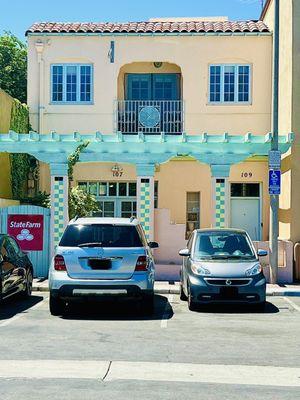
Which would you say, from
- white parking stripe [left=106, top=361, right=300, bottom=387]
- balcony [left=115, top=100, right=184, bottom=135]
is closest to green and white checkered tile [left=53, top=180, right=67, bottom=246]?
balcony [left=115, top=100, right=184, bottom=135]

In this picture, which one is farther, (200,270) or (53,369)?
(200,270)

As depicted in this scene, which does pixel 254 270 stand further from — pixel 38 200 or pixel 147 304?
pixel 38 200

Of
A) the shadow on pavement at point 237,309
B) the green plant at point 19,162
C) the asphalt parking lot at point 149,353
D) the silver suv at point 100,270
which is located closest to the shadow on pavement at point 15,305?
the asphalt parking lot at point 149,353

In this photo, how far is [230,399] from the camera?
636 cm

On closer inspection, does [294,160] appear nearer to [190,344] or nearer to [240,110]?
[240,110]

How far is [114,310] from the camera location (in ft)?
40.5

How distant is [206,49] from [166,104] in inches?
94.1

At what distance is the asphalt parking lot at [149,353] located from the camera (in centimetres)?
672

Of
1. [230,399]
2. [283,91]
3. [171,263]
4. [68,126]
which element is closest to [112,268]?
[230,399]

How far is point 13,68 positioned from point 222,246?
83.5 feet

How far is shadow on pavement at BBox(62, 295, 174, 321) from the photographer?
11508 millimetres

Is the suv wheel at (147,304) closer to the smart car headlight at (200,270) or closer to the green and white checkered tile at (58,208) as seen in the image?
the smart car headlight at (200,270)

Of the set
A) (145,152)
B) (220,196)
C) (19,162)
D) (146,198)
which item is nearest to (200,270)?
(220,196)

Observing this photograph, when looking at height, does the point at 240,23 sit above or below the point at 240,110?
above
